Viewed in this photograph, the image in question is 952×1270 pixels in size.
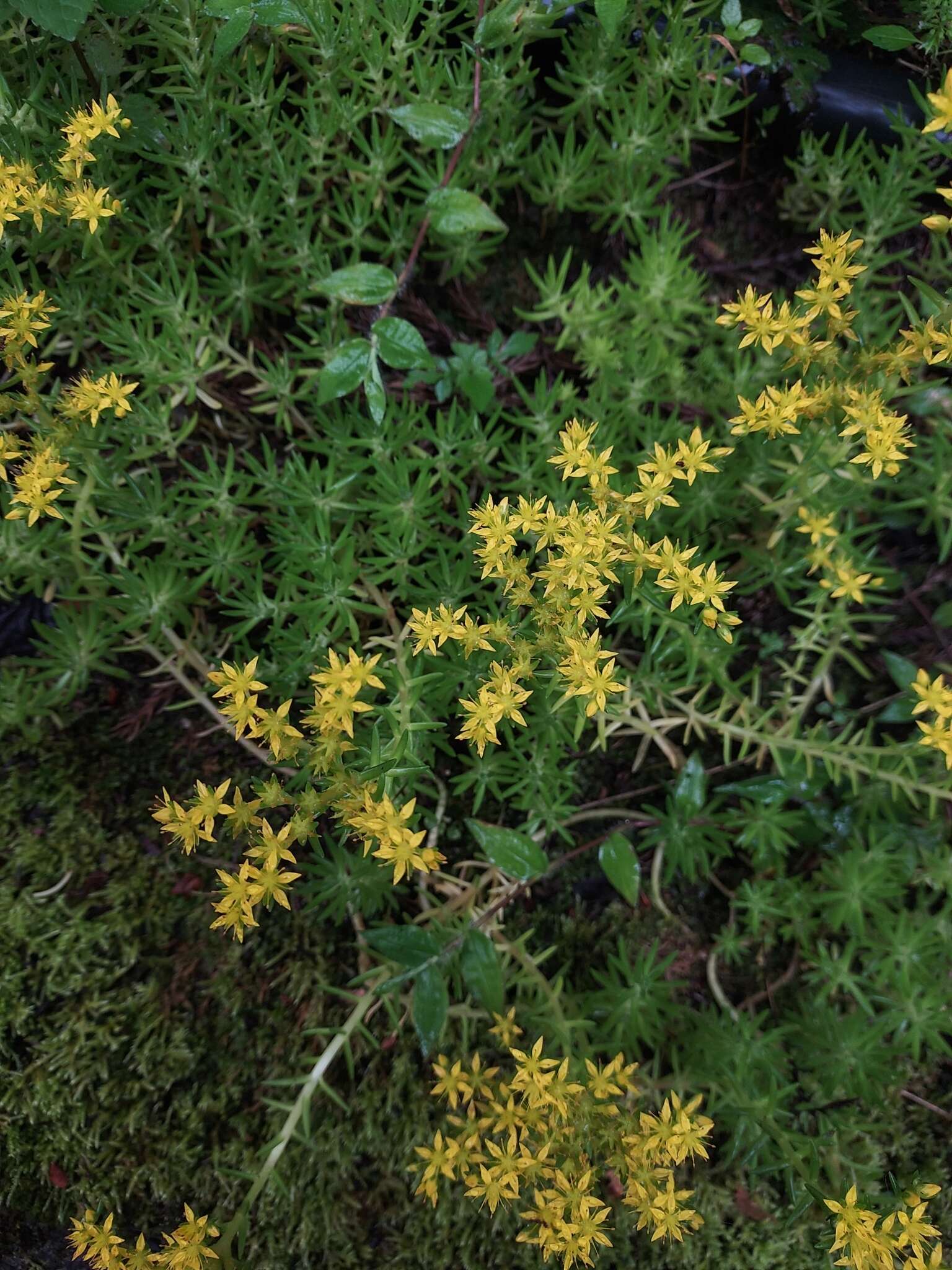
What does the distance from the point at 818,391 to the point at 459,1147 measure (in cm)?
203

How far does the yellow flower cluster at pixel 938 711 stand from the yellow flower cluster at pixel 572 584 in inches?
20.4

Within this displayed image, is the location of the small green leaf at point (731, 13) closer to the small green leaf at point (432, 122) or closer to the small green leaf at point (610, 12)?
the small green leaf at point (610, 12)

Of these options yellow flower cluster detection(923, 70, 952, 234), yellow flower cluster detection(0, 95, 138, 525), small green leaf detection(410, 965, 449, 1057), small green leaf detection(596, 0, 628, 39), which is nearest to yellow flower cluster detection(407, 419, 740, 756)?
yellow flower cluster detection(923, 70, 952, 234)

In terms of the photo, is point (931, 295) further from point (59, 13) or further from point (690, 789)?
point (59, 13)

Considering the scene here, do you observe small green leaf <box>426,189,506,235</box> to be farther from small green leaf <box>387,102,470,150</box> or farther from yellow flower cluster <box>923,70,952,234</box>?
yellow flower cluster <box>923,70,952,234</box>

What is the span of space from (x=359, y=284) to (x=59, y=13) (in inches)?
35.3

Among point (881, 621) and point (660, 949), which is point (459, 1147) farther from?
point (881, 621)

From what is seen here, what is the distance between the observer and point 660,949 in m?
A: 2.78

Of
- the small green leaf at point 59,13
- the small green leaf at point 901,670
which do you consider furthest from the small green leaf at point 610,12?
the small green leaf at point 901,670

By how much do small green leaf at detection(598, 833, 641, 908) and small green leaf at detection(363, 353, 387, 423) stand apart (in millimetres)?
1418

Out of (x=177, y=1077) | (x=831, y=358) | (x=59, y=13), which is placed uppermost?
(x=59, y=13)

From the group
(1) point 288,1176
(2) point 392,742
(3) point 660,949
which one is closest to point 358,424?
(2) point 392,742

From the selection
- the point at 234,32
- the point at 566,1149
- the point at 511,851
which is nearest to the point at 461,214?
the point at 234,32

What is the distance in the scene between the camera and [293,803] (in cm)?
183
